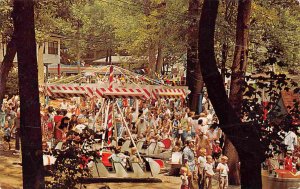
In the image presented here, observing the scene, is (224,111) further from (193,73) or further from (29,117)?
(193,73)

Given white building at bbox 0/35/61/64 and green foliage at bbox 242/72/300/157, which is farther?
white building at bbox 0/35/61/64

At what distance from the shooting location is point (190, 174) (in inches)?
554

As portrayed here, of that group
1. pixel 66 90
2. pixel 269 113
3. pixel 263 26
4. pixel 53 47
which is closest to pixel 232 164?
pixel 66 90

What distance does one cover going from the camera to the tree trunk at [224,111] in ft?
24.4

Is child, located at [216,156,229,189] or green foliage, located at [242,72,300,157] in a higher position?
green foliage, located at [242,72,300,157]

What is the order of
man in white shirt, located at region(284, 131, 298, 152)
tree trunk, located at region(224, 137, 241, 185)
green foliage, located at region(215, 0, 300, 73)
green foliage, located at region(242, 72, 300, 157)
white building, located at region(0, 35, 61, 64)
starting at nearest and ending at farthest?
green foliage, located at region(242, 72, 300, 157) → tree trunk, located at region(224, 137, 241, 185) → man in white shirt, located at region(284, 131, 298, 152) → green foliage, located at region(215, 0, 300, 73) → white building, located at region(0, 35, 61, 64)

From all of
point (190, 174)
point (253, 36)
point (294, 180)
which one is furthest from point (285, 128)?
point (253, 36)

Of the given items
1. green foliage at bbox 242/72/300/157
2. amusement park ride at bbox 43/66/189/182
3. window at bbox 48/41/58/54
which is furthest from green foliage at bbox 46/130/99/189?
window at bbox 48/41/58/54

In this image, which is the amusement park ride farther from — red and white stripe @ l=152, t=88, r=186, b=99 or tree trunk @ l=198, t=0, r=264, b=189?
tree trunk @ l=198, t=0, r=264, b=189

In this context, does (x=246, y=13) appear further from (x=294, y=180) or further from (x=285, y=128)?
(x=285, y=128)

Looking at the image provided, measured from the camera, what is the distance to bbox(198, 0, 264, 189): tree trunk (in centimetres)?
745

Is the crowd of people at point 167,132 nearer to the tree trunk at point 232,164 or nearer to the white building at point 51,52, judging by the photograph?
the tree trunk at point 232,164

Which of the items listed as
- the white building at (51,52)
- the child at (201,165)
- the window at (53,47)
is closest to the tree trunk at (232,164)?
the child at (201,165)

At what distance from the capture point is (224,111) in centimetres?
766
